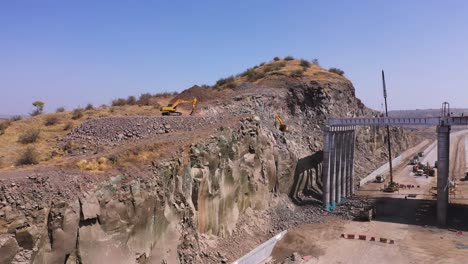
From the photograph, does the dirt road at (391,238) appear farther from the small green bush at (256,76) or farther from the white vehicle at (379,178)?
the small green bush at (256,76)

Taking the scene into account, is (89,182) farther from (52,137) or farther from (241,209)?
(241,209)

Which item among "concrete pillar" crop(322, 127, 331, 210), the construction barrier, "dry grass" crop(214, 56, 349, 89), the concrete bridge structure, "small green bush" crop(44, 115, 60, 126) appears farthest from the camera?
"dry grass" crop(214, 56, 349, 89)

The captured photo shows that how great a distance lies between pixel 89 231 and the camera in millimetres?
16672

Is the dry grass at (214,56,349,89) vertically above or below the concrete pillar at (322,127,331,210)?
above

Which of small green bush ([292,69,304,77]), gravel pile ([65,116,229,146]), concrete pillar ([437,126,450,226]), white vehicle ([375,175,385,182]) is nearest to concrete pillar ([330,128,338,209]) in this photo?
concrete pillar ([437,126,450,226])

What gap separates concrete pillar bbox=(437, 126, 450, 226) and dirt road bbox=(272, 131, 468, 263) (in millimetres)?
1169

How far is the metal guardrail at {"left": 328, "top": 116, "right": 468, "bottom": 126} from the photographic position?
33.5m

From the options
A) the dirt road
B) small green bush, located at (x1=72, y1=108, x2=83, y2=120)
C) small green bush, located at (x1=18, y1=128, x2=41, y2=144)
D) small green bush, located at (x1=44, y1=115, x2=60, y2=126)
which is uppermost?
small green bush, located at (x1=72, y1=108, x2=83, y2=120)

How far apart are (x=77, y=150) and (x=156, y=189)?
21.5 ft

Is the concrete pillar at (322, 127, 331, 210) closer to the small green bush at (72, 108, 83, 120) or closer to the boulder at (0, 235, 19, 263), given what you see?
the small green bush at (72, 108, 83, 120)

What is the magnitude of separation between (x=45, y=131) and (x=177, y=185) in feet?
40.7

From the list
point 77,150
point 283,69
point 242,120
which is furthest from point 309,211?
point 283,69

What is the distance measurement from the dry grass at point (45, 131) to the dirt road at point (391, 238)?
55.1ft

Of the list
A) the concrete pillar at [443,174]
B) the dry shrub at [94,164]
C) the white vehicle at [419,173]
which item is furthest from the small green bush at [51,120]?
the white vehicle at [419,173]
